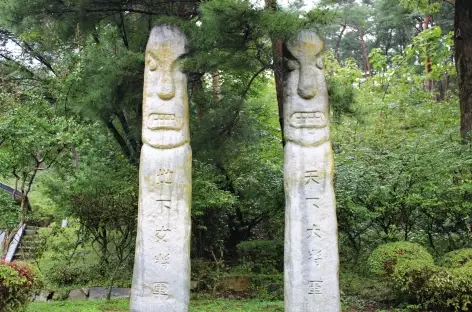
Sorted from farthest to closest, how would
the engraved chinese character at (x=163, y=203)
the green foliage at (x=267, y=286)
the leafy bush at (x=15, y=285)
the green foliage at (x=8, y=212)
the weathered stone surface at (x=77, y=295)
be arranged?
1. the weathered stone surface at (x=77, y=295)
2. the green foliage at (x=8, y=212)
3. the green foliage at (x=267, y=286)
4. the engraved chinese character at (x=163, y=203)
5. the leafy bush at (x=15, y=285)

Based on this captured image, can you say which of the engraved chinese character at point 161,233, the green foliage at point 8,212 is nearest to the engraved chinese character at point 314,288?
the engraved chinese character at point 161,233

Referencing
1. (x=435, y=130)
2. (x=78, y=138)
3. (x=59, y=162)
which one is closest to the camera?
(x=78, y=138)

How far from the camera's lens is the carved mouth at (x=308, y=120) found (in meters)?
5.80

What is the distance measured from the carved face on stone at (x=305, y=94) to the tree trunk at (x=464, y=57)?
3.72m

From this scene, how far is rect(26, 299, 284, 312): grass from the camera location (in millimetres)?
6586

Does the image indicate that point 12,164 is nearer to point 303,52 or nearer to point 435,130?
point 303,52

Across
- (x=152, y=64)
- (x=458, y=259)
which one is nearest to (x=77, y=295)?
(x=152, y=64)

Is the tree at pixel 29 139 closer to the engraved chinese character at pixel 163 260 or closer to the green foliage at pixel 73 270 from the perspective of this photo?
the green foliage at pixel 73 270

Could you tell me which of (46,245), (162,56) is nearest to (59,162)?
(46,245)

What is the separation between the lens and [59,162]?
8219 mm

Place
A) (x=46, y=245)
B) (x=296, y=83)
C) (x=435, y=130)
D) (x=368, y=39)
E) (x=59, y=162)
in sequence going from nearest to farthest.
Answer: (x=296, y=83), (x=59, y=162), (x=46, y=245), (x=435, y=130), (x=368, y=39)

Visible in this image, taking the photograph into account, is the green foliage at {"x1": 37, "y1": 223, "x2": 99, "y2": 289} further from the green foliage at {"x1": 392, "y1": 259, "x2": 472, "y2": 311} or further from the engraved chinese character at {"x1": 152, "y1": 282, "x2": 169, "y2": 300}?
the green foliage at {"x1": 392, "y1": 259, "x2": 472, "y2": 311}

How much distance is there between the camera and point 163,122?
226 inches

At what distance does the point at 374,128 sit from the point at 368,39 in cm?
1318
